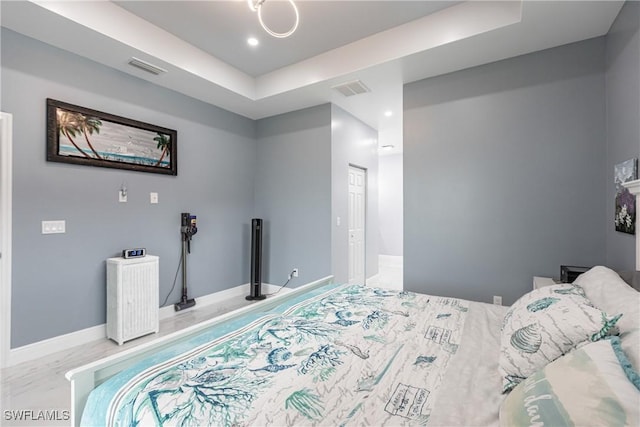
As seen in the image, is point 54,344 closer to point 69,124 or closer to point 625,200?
point 69,124

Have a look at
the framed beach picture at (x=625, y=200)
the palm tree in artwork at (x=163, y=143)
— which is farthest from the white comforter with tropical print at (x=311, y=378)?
the palm tree in artwork at (x=163, y=143)

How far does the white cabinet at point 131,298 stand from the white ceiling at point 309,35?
205 centimetres

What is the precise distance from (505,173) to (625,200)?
2.94 ft

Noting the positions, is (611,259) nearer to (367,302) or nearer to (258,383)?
(367,302)

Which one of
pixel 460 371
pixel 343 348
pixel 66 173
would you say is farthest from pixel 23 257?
pixel 460 371

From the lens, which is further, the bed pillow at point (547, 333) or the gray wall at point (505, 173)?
the gray wall at point (505, 173)

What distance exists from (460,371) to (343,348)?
1.55ft

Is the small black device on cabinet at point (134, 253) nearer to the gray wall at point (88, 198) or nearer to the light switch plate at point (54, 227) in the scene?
the gray wall at point (88, 198)

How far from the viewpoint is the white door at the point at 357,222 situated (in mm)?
4551

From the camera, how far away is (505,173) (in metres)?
2.76

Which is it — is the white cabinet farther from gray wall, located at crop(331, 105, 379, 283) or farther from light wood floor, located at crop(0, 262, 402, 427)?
gray wall, located at crop(331, 105, 379, 283)

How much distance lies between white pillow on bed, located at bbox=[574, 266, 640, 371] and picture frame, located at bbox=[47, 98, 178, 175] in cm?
380

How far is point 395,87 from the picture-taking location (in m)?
3.40

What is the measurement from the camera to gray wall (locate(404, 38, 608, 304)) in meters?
2.45
